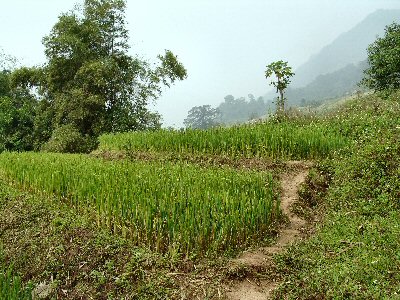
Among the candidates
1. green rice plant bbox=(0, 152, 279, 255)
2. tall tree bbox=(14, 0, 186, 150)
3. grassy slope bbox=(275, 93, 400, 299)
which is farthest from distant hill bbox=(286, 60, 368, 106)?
green rice plant bbox=(0, 152, 279, 255)

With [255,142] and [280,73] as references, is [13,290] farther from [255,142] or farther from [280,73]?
[280,73]

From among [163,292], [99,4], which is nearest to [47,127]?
[99,4]

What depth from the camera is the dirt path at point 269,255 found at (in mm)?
5312

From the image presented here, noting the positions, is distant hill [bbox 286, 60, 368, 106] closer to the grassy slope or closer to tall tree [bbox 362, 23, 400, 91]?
tall tree [bbox 362, 23, 400, 91]

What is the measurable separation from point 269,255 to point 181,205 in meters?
1.61

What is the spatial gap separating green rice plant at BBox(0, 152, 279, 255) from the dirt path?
0.30 metres

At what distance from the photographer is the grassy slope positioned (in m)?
4.74

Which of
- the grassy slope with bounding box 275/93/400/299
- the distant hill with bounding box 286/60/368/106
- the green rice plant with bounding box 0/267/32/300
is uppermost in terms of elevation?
the distant hill with bounding box 286/60/368/106

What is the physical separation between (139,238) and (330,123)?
909cm

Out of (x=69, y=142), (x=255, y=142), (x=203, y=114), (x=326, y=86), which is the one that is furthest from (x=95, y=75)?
(x=326, y=86)

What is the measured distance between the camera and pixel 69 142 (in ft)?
Answer: 72.6

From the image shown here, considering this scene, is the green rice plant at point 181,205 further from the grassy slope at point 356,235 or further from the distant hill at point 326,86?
the distant hill at point 326,86

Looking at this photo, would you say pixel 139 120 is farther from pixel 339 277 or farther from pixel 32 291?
pixel 339 277

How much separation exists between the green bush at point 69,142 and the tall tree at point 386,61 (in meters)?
16.6
